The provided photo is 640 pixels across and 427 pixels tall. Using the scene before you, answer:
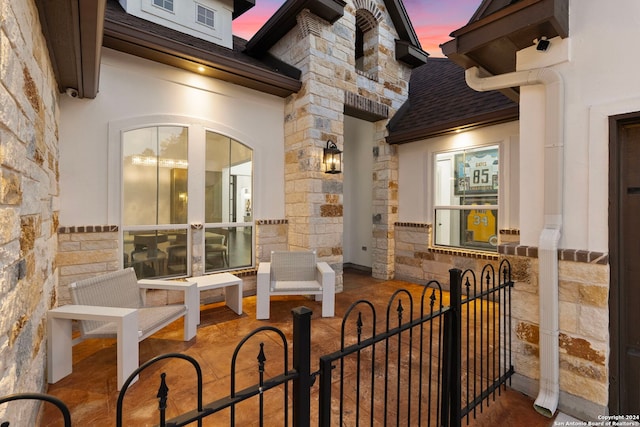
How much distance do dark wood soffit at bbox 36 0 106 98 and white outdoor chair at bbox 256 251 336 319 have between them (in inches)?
105

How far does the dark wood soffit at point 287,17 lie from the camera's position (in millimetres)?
4223

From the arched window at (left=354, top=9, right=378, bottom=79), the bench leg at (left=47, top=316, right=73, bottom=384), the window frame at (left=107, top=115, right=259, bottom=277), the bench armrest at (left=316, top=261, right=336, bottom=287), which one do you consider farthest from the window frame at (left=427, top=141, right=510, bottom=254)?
the bench leg at (left=47, top=316, right=73, bottom=384)

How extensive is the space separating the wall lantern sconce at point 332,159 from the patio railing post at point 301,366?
11.3ft

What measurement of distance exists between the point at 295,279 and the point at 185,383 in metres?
1.98

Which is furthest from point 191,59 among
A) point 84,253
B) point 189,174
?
point 84,253

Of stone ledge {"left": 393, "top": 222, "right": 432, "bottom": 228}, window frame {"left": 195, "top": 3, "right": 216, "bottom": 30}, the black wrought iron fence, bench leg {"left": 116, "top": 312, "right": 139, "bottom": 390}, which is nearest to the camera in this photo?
the black wrought iron fence

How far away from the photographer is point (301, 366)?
117 centimetres

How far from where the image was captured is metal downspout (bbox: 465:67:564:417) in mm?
2055

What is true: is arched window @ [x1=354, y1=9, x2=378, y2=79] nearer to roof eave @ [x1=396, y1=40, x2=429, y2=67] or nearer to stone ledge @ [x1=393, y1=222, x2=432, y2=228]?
roof eave @ [x1=396, y1=40, x2=429, y2=67]

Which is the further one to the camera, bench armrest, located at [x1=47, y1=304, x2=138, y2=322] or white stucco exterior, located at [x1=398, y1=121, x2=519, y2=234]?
white stucco exterior, located at [x1=398, y1=121, x2=519, y2=234]

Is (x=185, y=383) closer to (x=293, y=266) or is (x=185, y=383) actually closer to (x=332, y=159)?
(x=293, y=266)

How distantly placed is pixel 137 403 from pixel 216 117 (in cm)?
347

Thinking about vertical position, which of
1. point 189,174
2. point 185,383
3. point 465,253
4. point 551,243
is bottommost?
point 185,383

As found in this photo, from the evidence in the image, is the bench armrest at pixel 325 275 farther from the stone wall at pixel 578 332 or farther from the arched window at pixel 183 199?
the stone wall at pixel 578 332
